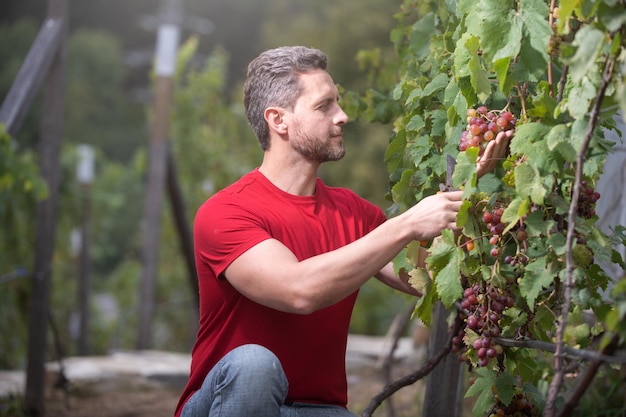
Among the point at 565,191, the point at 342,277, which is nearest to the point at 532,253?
the point at 565,191

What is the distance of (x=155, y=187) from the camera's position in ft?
28.9

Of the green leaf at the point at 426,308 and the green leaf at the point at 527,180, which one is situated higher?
the green leaf at the point at 527,180

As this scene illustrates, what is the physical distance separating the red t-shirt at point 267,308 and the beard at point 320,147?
0.40 ft

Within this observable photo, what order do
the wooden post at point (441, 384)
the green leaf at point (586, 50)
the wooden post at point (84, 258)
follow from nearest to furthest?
the green leaf at point (586, 50)
the wooden post at point (441, 384)
the wooden post at point (84, 258)

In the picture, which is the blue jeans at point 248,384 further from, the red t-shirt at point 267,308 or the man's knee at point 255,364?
the red t-shirt at point 267,308

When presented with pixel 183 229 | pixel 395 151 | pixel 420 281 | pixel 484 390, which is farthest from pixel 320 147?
pixel 183 229

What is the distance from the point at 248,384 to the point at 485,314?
55 centimetres

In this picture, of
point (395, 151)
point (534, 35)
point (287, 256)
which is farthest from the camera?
point (395, 151)

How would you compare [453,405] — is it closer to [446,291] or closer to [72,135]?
[446,291]

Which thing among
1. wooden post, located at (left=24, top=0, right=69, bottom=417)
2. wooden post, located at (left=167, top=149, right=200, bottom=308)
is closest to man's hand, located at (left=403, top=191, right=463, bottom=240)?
wooden post, located at (left=24, top=0, right=69, bottom=417)

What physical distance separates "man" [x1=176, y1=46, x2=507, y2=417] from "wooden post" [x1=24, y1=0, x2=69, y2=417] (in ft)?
11.1

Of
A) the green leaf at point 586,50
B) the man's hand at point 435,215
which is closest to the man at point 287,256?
the man's hand at point 435,215

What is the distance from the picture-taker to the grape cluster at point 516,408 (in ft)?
7.44

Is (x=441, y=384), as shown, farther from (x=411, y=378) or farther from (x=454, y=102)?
(x=454, y=102)
